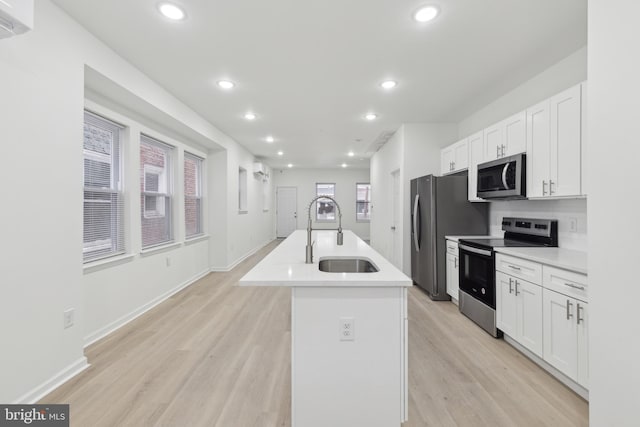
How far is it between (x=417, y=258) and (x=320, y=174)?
6830 mm

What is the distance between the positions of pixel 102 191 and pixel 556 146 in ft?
13.4

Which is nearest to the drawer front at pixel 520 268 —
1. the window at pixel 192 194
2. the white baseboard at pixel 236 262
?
the window at pixel 192 194

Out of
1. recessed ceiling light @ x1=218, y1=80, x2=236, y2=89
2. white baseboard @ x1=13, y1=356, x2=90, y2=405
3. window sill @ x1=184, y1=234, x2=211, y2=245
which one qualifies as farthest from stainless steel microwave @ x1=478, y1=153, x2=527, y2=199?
window sill @ x1=184, y1=234, x2=211, y2=245

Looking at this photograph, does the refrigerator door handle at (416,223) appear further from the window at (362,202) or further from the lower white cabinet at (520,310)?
the window at (362,202)

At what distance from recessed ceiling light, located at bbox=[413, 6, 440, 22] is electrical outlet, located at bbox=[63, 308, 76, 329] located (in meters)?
3.23

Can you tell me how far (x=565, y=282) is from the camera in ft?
6.39

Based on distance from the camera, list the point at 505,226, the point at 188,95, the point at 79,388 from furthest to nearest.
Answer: the point at 188,95 < the point at 505,226 < the point at 79,388

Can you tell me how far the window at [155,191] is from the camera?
A: 12.0ft

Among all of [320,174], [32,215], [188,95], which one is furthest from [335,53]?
[320,174]

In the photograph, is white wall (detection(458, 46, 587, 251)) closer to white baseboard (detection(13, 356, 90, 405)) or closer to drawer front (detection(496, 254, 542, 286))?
drawer front (detection(496, 254, 542, 286))

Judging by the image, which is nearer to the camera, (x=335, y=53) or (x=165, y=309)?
(x=335, y=53)

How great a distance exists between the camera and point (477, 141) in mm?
3420

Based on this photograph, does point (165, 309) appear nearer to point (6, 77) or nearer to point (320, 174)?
point (6, 77)

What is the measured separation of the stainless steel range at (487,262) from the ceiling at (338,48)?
1.54 m
